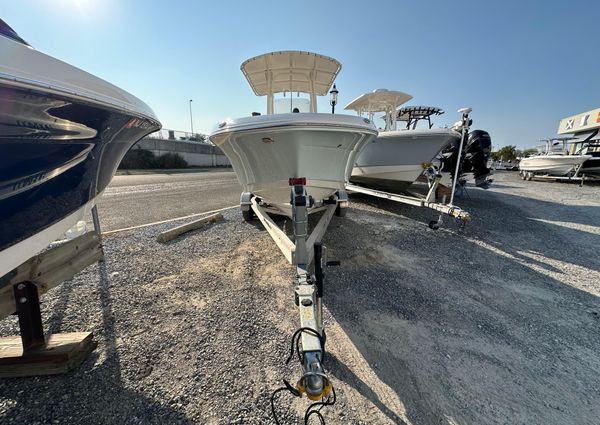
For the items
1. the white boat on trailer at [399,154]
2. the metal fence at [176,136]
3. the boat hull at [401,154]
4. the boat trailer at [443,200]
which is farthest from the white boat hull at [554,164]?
the metal fence at [176,136]

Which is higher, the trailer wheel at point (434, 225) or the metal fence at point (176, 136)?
the metal fence at point (176, 136)

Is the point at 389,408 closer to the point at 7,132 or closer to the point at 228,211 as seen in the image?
the point at 7,132

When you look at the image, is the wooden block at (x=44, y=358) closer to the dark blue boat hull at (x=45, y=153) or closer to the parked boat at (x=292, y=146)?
the dark blue boat hull at (x=45, y=153)

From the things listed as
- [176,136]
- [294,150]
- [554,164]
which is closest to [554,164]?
[554,164]

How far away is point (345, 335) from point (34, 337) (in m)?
2.19

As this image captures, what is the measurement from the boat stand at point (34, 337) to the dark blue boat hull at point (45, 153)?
453 mm

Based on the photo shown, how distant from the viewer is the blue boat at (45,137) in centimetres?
105

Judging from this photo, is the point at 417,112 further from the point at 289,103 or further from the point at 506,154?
the point at 506,154

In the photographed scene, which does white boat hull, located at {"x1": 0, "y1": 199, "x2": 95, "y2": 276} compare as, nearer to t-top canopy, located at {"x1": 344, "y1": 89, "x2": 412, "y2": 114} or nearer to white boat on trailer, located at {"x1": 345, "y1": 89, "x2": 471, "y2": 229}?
white boat on trailer, located at {"x1": 345, "y1": 89, "x2": 471, "y2": 229}

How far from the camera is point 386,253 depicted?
11.8 feet

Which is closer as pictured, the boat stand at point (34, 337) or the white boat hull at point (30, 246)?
the white boat hull at point (30, 246)

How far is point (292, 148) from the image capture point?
286cm

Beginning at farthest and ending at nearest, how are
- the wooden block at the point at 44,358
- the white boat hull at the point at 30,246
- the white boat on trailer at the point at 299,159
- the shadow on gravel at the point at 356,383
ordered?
1. the white boat on trailer at the point at 299,159
2. the wooden block at the point at 44,358
3. the shadow on gravel at the point at 356,383
4. the white boat hull at the point at 30,246

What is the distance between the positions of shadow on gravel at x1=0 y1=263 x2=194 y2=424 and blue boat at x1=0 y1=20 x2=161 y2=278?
79 centimetres
